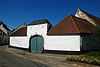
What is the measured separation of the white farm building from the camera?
18.2 meters

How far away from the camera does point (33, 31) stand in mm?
24000

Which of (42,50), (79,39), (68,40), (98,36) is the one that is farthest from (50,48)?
(98,36)

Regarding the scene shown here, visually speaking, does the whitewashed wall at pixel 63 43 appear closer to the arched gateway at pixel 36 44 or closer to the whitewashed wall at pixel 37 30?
the arched gateway at pixel 36 44

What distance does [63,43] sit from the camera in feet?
62.3

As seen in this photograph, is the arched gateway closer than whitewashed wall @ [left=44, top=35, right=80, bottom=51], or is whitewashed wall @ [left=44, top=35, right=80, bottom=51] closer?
whitewashed wall @ [left=44, top=35, right=80, bottom=51]

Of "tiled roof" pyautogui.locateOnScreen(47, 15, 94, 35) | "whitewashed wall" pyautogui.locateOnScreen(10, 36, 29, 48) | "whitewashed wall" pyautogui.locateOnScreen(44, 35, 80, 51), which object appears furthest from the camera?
"whitewashed wall" pyautogui.locateOnScreen(10, 36, 29, 48)

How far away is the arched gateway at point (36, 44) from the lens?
73.6ft

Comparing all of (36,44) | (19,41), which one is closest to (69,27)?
(36,44)

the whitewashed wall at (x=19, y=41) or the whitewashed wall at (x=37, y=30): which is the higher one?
the whitewashed wall at (x=37, y=30)

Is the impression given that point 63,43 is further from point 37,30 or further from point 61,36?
point 37,30

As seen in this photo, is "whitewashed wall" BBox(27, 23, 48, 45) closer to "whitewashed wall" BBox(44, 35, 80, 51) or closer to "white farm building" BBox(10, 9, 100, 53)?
"white farm building" BBox(10, 9, 100, 53)

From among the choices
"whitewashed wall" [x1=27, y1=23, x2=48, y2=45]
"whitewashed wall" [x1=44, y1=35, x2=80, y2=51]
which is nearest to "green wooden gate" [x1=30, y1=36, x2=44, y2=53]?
"whitewashed wall" [x1=27, y1=23, x2=48, y2=45]

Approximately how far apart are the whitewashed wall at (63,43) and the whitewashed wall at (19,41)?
6158mm

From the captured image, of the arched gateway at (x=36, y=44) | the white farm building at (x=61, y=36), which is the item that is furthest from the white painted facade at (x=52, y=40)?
the arched gateway at (x=36, y=44)
